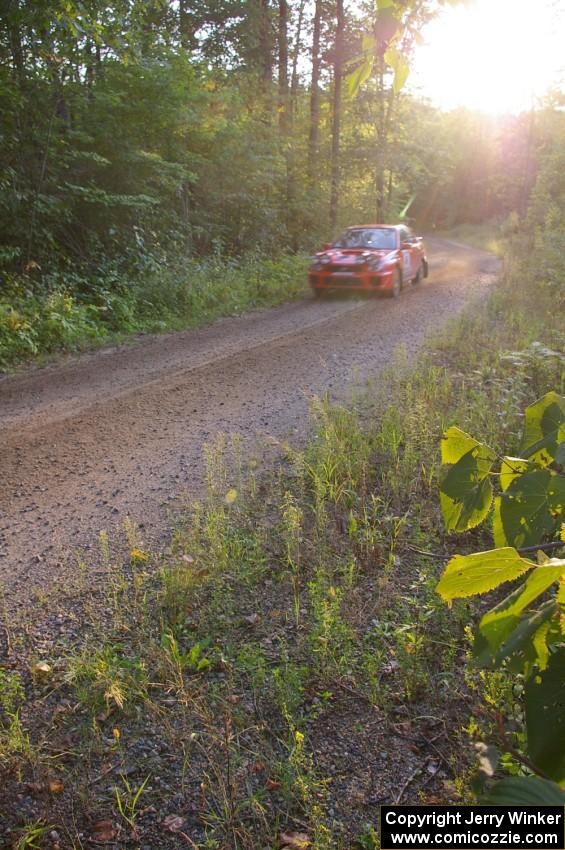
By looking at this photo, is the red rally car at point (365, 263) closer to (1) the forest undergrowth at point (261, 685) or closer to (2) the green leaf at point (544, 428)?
(1) the forest undergrowth at point (261, 685)

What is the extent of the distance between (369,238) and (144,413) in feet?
33.9

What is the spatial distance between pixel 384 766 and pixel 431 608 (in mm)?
1076

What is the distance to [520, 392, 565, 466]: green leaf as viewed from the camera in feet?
4.30

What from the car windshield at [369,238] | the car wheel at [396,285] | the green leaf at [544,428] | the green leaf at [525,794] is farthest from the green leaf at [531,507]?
the car windshield at [369,238]

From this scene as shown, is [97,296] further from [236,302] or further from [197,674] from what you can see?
[197,674]

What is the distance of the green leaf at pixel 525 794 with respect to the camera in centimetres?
80

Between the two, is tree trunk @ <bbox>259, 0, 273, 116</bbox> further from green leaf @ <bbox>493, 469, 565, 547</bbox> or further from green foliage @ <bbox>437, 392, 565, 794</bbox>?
green foliage @ <bbox>437, 392, 565, 794</bbox>

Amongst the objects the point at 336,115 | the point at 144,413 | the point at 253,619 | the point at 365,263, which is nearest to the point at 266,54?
the point at 336,115

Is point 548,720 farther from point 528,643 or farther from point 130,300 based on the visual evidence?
point 130,300

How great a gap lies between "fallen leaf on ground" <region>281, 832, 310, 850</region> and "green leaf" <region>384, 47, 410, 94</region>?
254 centimetres

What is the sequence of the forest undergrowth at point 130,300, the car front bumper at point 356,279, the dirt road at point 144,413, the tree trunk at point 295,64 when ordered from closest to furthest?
1. the dirt road at point 144,413
2. the forest undergrowth at point 130,300
3. the car front bumper at point 356,279
4. the tree trunk at point 295,64

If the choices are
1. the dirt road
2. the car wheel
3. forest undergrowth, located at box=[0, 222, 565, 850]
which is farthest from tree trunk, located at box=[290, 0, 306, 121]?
forest undergrowth, located at box=[0, 222, 565, 850]

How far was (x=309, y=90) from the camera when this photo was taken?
937 inches

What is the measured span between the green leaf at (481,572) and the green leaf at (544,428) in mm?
512
